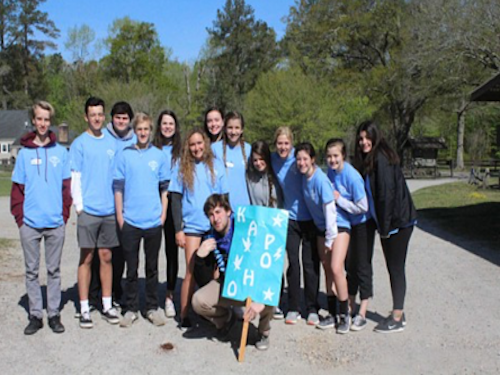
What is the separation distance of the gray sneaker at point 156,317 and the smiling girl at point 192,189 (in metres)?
0.29

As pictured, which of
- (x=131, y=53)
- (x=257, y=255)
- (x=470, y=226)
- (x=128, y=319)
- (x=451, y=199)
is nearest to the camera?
(x=257, y=255)

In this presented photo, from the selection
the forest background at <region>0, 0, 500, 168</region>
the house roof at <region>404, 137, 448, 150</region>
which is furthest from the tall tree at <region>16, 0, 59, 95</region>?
the house roof at <region>404, 137, 448, 150</region>

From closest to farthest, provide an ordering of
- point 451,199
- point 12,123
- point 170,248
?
point 170,248 → point 451,199 → point 12,123

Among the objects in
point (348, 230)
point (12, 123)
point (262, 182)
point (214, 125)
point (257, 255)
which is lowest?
point (257, 255)

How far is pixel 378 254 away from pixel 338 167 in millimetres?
4644

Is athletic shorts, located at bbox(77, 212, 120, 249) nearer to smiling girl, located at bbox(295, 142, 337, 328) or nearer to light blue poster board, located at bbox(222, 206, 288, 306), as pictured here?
light blue poster board, located at bbox(222, 206, 288, 306)

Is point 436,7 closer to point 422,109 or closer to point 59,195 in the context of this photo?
point 422,109

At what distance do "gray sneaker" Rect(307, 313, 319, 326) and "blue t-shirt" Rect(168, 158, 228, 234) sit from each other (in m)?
1.44

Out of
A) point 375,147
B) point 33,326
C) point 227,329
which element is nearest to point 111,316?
point 33,326

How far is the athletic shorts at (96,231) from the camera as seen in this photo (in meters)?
5.31

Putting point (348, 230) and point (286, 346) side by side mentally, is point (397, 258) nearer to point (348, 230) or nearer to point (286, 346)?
point (348, 230)

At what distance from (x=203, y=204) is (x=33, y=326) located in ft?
6.74

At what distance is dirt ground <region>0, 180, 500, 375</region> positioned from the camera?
4508 millimetres

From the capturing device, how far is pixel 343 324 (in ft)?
17.6
